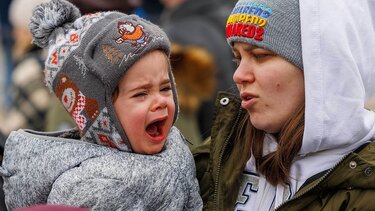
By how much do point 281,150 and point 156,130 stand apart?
45 centimetres

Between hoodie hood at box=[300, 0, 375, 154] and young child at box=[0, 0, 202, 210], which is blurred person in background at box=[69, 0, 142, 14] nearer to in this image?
young child at box=[0, 0, 202, 210]

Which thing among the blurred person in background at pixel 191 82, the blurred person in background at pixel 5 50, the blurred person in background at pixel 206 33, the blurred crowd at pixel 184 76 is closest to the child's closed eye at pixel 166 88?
the blurred crowd at pixel 184 76

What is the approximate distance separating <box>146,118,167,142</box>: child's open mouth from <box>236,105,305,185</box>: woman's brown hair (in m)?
0.31

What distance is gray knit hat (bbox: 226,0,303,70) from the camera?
3.30 metres

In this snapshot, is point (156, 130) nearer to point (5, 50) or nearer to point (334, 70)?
point (334, 70)

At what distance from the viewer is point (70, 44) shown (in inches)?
139

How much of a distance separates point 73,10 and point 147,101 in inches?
18.9

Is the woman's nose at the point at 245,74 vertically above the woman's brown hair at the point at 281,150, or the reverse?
the woman's nose at the point at 245,74

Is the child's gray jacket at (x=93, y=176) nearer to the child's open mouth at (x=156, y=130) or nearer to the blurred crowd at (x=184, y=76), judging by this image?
the child's open mouth at (x=156, y=130)

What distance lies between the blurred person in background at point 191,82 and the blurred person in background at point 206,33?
0.34 feet

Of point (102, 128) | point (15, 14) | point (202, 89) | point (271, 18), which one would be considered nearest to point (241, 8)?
point (271, 18)

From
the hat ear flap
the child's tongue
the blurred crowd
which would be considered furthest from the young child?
the hat ear flap

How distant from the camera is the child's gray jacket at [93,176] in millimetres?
3303

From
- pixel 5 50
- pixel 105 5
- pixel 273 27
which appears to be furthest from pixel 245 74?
pixel 5 50
